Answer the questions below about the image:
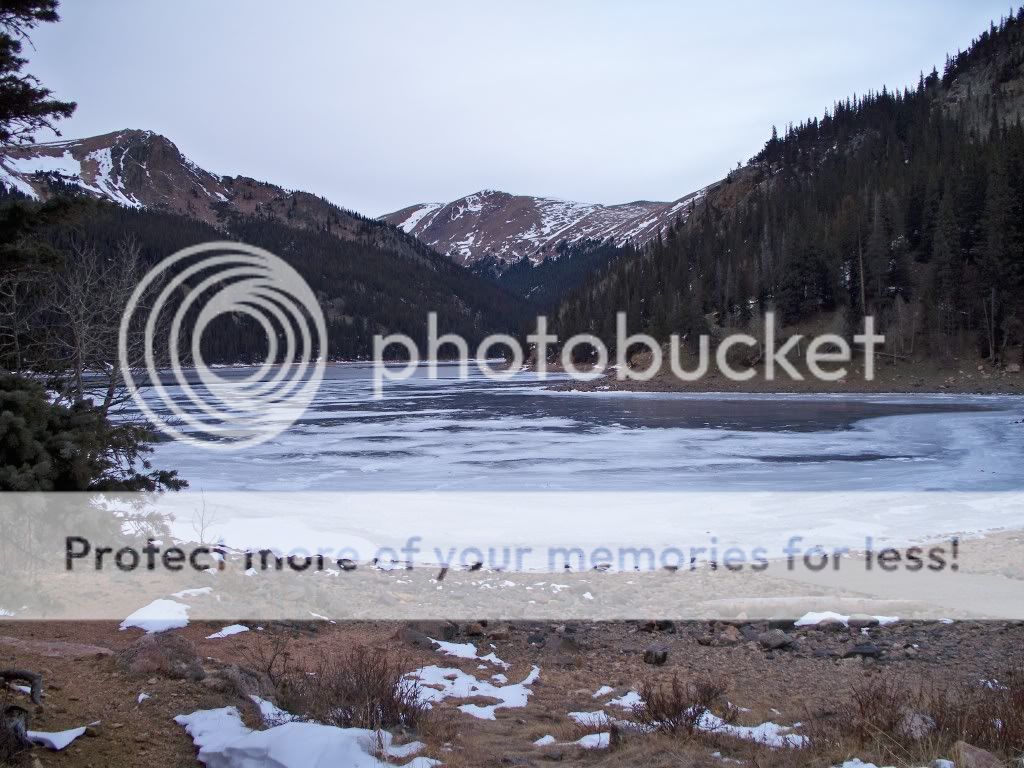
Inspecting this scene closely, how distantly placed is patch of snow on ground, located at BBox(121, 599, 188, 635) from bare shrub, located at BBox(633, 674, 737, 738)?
4.86m

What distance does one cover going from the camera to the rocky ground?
14.8 feet

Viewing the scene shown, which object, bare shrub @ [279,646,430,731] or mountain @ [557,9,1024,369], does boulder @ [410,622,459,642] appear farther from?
mountain @ [557,9,1024,369]

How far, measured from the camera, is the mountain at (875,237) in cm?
4994

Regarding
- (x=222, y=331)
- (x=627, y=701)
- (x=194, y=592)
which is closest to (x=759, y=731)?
(x=627, y=701)

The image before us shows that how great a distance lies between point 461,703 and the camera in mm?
5977

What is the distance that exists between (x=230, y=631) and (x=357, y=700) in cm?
325

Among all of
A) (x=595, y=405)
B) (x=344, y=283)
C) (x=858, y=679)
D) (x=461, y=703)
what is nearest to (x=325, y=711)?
(x=461, y=703)

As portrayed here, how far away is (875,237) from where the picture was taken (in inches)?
2279

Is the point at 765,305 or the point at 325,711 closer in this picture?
the point at 325,711

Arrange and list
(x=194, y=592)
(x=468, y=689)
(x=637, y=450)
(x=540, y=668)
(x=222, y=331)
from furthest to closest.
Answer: (x=222, y=331)
(x=637, y=450)
(x=194, y=592)
(x=540, y=668)
(x=468, y=689)

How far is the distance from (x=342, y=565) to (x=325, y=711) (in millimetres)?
6208

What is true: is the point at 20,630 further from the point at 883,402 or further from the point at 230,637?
the point at 883,402

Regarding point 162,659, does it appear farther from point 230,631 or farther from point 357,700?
point 230,631

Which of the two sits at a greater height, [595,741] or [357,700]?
[357,700]
